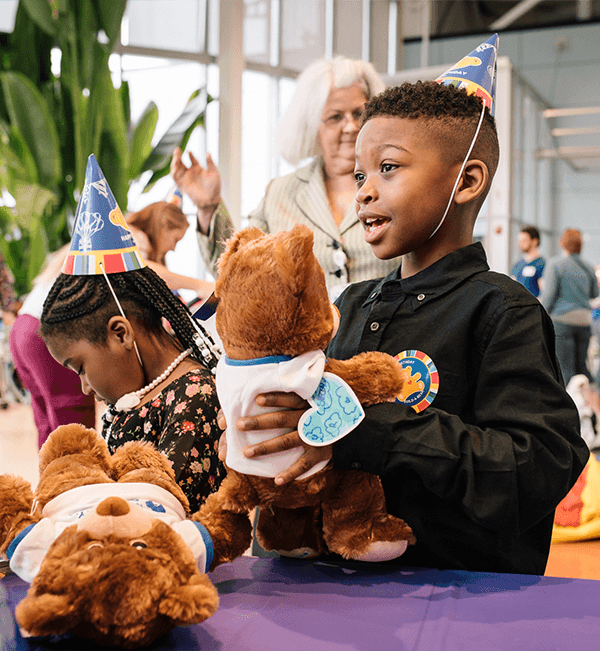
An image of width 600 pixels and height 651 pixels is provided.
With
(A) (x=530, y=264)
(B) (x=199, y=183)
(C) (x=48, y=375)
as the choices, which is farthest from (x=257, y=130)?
(C) (x=48, y=375)

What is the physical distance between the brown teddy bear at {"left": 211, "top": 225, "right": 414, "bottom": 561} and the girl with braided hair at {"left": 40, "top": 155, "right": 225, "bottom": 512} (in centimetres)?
→ 33

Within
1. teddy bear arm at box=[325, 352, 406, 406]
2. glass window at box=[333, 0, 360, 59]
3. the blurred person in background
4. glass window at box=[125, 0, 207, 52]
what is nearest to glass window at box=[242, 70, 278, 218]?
glass window at box=[125, 0, 207, 52]

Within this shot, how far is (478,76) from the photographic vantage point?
38.0 inches

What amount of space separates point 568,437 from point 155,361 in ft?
2.41

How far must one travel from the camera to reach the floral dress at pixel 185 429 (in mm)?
969

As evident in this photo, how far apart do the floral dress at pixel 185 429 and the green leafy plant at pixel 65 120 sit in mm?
3355

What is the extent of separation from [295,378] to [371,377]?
0.10 meters

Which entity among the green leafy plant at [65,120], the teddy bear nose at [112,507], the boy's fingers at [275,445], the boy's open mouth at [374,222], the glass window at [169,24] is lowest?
the teddy bear nose at [112,507]

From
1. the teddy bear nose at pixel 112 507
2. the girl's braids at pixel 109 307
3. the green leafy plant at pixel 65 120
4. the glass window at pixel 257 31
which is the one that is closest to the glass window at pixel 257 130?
the glass window at pixel 257 31

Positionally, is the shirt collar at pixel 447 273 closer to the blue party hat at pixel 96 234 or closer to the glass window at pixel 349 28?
the blue party hat at pixel 96 234

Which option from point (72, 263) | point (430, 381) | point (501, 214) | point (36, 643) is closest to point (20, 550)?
point (36, 643)

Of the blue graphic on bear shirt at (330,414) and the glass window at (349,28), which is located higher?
the glass window at (349,28)

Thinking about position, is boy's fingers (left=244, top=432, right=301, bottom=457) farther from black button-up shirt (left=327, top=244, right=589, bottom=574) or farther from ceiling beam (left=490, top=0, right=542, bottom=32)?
ceiling beam (left=490, top=0, right=542, bottom=32)

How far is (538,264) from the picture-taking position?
534 cm
